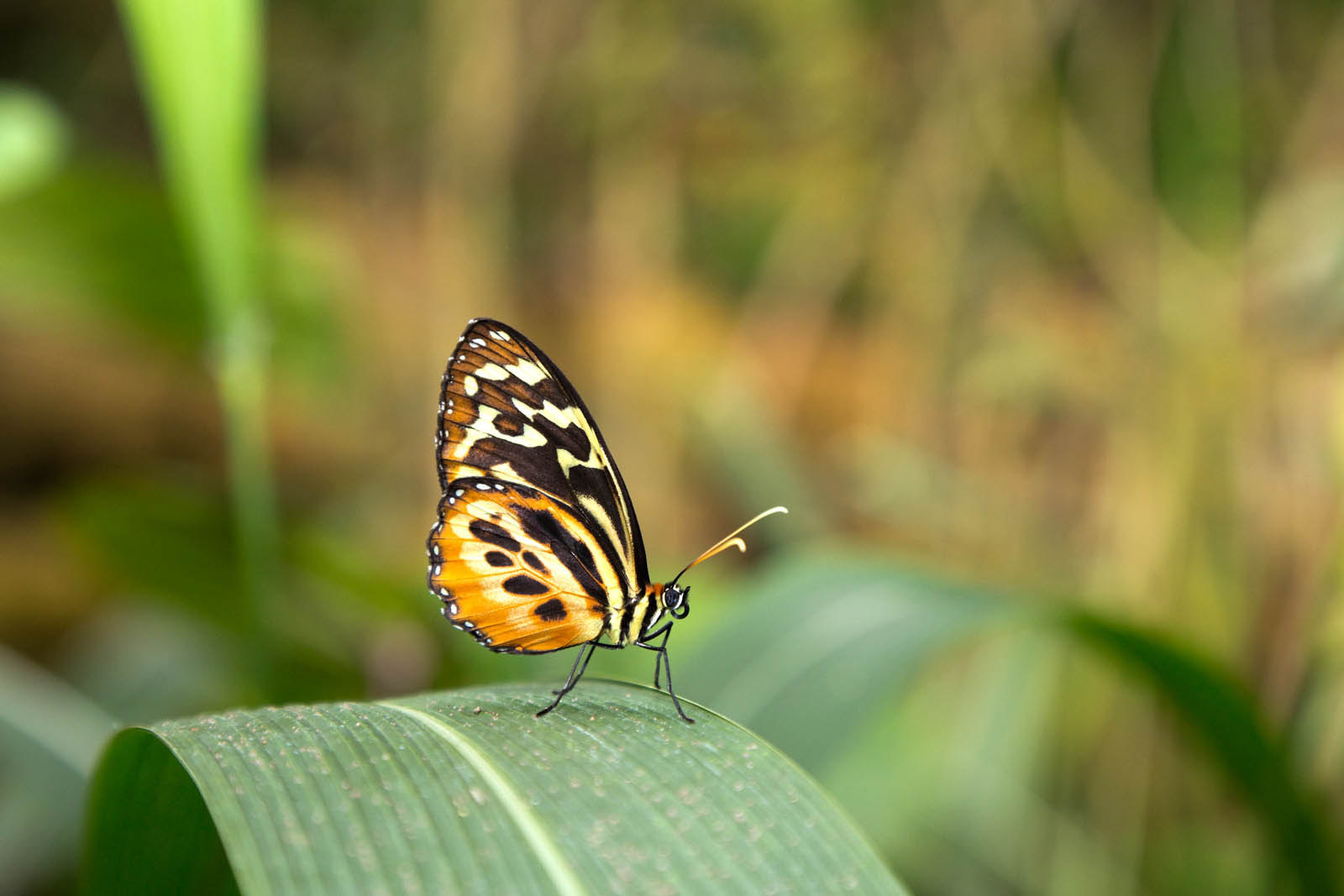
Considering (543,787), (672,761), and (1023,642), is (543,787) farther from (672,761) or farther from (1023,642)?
(1023,642)

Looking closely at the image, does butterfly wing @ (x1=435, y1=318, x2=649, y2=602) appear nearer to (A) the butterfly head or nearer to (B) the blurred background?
(A) the butterfly head

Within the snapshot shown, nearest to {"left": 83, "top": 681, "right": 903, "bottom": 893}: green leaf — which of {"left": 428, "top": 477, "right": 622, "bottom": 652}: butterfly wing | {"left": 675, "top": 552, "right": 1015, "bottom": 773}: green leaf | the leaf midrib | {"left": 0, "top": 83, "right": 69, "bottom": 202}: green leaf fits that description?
the leaf midrib

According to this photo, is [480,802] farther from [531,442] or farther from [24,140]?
[24,140]

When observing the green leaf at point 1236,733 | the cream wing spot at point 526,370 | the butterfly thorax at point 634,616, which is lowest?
the green leaf at point 1236,733

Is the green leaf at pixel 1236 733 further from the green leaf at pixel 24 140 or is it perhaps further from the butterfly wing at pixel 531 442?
the green leaf at pixel 24 140

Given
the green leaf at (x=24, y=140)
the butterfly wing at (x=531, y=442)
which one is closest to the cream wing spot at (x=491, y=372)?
the butterfly wing at (x=531, y=442)

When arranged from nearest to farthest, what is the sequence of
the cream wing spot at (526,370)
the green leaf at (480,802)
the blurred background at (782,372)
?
the green leaf at (480,802)
the cream wing spot at (526,370)
the blurred background at (782,372)
